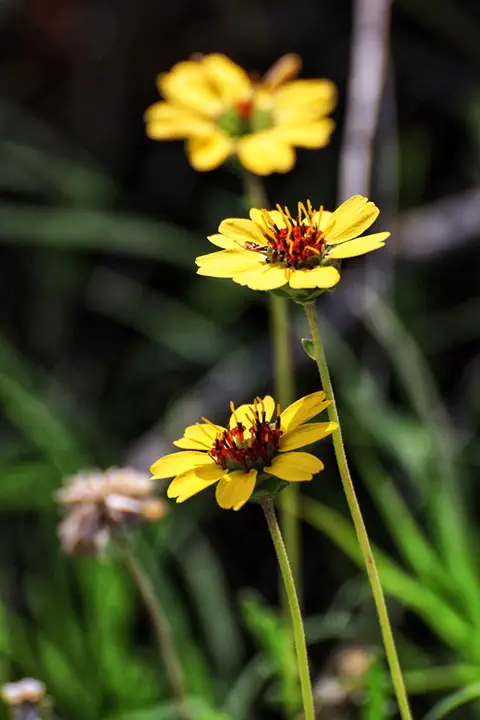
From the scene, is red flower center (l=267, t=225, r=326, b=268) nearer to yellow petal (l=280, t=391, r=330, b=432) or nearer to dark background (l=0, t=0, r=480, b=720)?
yellow petal (l=280, t=391, r=330, b=432)

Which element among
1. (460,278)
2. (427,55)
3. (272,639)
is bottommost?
(272,639)

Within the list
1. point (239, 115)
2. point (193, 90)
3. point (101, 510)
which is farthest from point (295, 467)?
point (193, 90)

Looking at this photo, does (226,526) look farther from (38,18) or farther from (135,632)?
(38,18)

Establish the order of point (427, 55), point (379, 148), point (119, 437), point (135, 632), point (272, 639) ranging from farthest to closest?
point (427, 55), point (379, 148), point (119, 437), point (135, 632), point (272, 639)

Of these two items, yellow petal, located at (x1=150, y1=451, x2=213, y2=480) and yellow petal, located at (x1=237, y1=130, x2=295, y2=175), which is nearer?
yellow petal, located at (x1=150, y1=451, x2=213, y2=480)

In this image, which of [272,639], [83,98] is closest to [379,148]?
[83,98]

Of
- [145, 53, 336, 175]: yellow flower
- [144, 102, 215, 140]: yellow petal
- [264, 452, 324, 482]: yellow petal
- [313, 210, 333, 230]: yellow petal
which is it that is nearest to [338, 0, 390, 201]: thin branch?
[145, 53, 336, 175]: yellow flower

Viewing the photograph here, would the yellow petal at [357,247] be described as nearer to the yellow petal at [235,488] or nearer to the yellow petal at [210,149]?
the yellow petal at [235,488]
